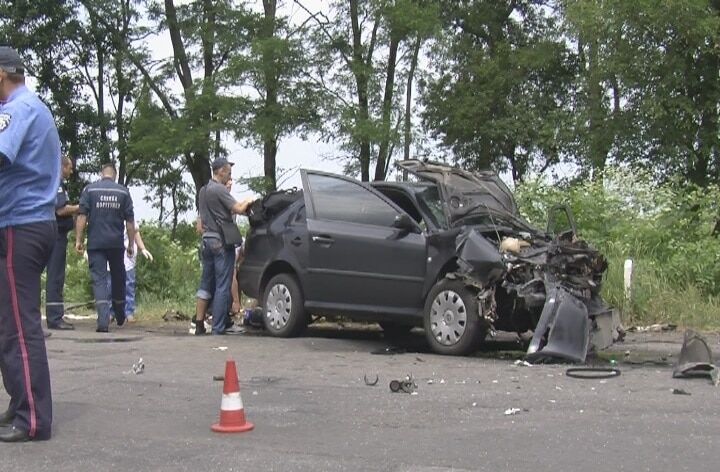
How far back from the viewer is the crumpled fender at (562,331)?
24.6 ft

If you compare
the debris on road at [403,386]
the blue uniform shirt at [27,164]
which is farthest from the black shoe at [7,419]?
the debris on road at [403,386]

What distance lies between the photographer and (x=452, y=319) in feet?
26.9

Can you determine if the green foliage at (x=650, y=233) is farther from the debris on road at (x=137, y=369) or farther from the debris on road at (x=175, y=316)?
the debris on road at (x=137, y=369)

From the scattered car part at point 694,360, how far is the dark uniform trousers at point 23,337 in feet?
14.6

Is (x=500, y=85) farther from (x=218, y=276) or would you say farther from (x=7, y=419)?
(x=7, y=419)

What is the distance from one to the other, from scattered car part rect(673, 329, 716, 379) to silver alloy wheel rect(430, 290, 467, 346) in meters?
1.83

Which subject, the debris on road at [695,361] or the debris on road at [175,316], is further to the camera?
the debris on road at [175,316]

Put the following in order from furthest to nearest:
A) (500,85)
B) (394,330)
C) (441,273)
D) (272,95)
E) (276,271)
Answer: (500,85)
(272,95)
(394,330)
(276,271)
(441,273)

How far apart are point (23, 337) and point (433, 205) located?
4.96m

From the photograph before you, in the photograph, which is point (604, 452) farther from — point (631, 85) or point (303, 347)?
point (631, 85)

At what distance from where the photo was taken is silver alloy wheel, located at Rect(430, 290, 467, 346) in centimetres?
812

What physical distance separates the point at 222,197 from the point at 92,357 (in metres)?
2.68

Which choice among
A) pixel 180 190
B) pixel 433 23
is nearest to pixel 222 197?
pixel 433 23

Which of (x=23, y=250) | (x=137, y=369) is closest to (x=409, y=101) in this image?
(x=137, y=369)
